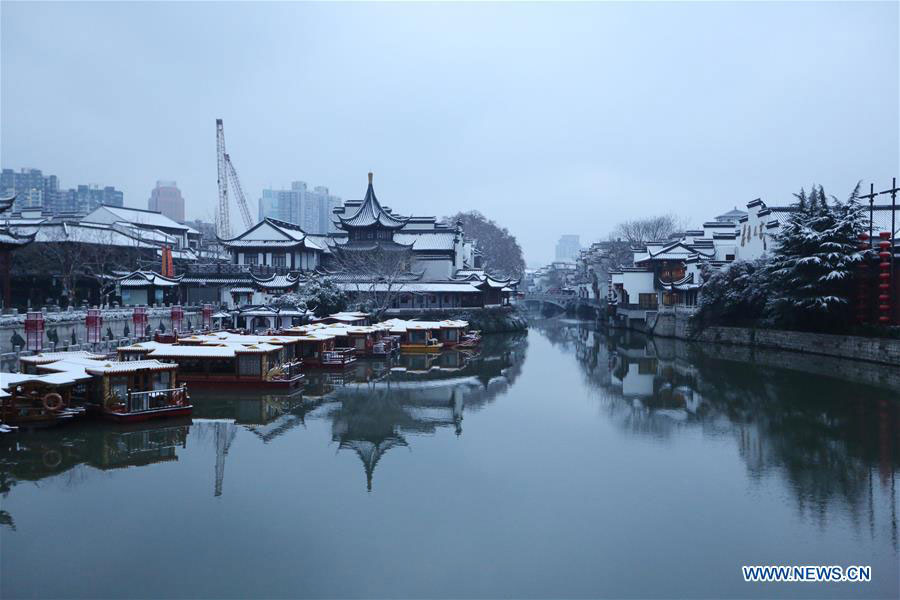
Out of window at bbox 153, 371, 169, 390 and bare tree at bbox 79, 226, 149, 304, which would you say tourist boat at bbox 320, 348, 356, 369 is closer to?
window at bbox 153, 371, 169, 390

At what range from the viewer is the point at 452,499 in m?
12.8

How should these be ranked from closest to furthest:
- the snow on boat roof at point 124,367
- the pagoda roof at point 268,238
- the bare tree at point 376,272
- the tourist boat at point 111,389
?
the tourist boat at point 111,389 < the snow on boat roof at point 124,367 < the bare tree at point 376,272 < the pagoda roof at point 268,238

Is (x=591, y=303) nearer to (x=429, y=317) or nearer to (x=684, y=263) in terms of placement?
(x=684, y=263)

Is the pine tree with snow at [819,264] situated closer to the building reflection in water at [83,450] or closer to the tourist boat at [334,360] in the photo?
the tourist boat at [334,360]

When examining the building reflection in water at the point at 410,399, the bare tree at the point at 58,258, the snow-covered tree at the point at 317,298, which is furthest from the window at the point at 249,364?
the bare tree at the point at 58,258

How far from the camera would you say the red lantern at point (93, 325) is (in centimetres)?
2781

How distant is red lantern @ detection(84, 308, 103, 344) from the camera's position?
27812mm

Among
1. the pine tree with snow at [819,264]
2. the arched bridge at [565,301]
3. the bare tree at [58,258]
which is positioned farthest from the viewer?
the arched bridge at [565,301]

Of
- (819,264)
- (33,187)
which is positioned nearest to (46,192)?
(33,187)

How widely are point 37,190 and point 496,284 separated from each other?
130887 millimetres

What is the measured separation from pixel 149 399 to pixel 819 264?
31.2 meters

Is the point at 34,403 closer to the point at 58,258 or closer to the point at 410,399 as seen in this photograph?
the point at 410,399

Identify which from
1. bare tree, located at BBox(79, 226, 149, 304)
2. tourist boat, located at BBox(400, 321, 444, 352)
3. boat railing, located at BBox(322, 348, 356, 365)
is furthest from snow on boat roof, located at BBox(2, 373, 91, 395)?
bare tree, located at BBox(79, 226, 149, 304)

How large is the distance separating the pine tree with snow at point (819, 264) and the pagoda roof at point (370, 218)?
104 ft
